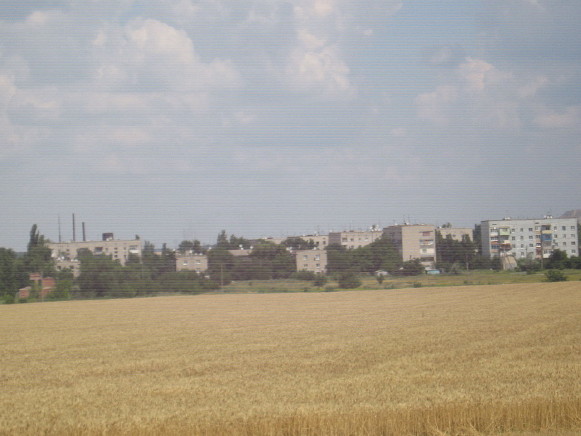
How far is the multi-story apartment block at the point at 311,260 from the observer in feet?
257

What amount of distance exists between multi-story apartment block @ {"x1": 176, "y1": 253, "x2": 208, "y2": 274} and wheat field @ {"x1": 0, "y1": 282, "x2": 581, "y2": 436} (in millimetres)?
43793

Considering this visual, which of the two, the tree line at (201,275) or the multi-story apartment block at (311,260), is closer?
the tree line at (201,275)

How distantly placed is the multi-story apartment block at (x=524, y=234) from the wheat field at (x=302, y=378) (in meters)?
66.8

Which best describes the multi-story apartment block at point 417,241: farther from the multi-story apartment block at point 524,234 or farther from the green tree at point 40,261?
the green tree at point 40,261

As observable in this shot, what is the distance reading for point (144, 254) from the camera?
7119 cm

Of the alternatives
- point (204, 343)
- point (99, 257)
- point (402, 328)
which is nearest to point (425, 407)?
point (204, 343)

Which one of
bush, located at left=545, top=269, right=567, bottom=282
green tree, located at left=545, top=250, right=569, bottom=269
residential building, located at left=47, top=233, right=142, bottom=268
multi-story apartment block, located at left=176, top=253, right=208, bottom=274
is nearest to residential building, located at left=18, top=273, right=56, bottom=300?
multi-story apartment block, located at left=176, top=253, right=208, bottom=274

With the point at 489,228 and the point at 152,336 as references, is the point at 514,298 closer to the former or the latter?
the point at 152,336

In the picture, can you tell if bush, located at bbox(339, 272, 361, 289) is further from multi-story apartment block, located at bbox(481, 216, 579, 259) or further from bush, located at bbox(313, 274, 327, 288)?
multi-story apartment block, located at bbox(481, 216, 579, 259)

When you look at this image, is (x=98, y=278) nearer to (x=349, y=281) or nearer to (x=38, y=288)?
(x=38, y=288)

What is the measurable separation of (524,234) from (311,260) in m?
36.0

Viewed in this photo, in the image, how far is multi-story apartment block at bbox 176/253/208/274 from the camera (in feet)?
243

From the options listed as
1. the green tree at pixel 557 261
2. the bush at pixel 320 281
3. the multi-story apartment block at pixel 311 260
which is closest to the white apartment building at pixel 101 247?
the multi-story apartment block at pixel 311 260

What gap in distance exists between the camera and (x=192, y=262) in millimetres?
77375
